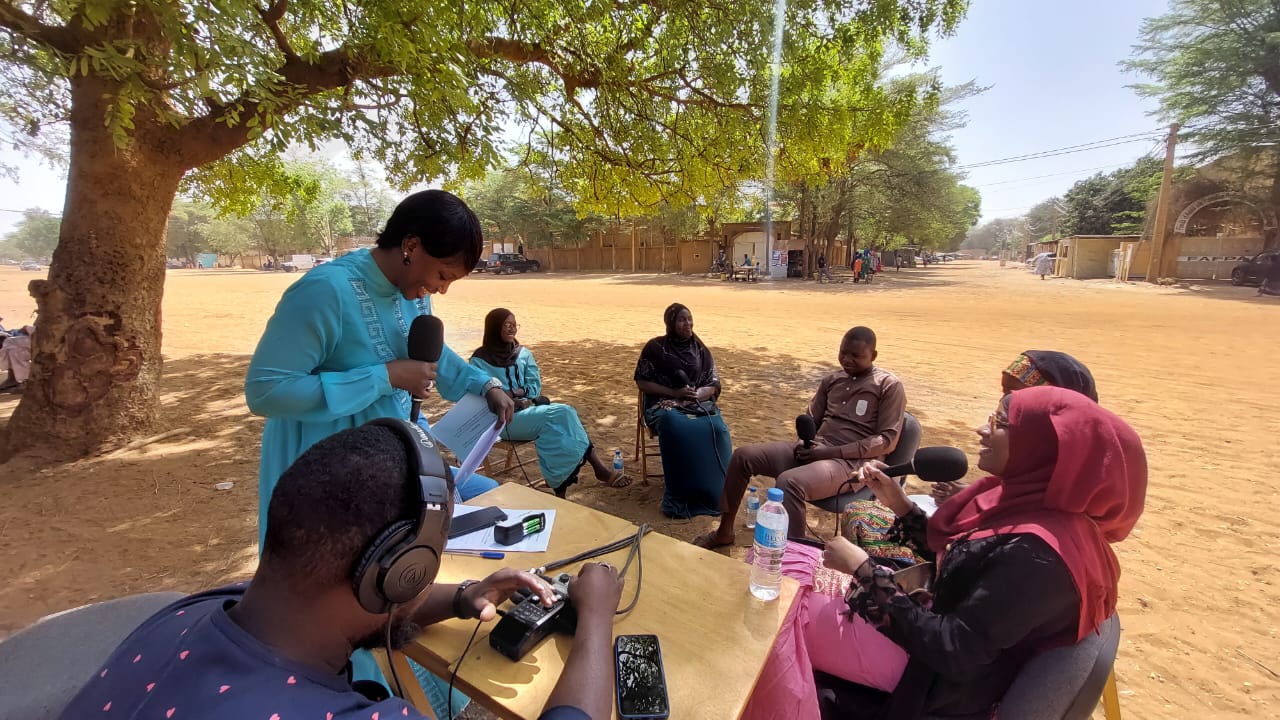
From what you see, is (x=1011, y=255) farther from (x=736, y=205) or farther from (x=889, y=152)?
(x=736, y=205)

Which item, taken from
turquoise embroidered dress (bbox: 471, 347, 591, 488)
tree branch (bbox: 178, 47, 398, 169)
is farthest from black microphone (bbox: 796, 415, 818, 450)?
tree branch (bbox: 178, 47, 398, 169)

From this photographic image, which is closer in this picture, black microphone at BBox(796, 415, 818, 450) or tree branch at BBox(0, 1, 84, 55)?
tree branch at BBox(0, 1, 84, 55)

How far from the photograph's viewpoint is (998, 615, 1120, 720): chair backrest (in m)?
1.45

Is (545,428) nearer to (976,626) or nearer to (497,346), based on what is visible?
(497,346)

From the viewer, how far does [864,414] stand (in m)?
3.44

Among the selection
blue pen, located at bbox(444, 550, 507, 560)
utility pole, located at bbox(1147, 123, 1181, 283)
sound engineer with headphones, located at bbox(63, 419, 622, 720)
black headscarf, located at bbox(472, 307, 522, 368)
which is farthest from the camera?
utility pole, located at bbox(1147, 123, 1181, 283)

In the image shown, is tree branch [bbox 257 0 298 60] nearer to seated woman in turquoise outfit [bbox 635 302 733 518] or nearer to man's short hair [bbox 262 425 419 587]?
seated woman in turquoise outfit [bbox 635 302 733 518]

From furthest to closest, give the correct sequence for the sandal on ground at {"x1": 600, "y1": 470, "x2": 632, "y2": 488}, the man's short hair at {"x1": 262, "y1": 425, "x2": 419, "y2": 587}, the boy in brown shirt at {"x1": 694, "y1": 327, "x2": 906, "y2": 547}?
1. the sandal on ground at {"x1": 600, "y1": 470, "x2": 632, "y2": 488}
2. the boy in brown shirt at {"x1": 694, "y1": 327, "x2": 906, "y2": 547}
3. the man's short hair at {"x1": 262, "y1": 425, "x2": 419, "y2": 587}

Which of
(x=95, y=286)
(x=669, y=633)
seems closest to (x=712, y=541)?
(x=669, y=633)

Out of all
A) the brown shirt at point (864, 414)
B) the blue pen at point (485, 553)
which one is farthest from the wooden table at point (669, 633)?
the brown shirt at point (864, 414)

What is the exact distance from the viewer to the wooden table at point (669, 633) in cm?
129

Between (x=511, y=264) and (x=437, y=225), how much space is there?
39226 mm

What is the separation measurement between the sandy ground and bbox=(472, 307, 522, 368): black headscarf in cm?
104

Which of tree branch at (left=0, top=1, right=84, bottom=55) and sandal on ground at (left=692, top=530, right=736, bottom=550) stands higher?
tree branch at (left=0, top=1, right=84, bottom=55)
